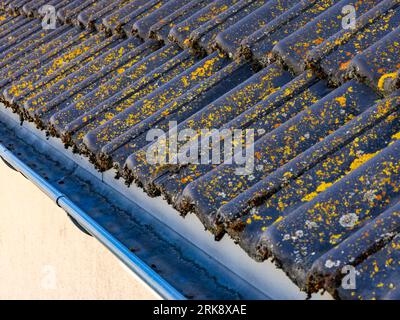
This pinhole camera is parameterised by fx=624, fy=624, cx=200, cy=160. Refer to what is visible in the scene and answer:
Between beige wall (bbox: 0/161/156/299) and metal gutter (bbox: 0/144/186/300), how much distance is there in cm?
75

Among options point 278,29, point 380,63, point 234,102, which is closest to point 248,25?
point 278,29

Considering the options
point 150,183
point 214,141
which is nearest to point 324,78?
point 214,141

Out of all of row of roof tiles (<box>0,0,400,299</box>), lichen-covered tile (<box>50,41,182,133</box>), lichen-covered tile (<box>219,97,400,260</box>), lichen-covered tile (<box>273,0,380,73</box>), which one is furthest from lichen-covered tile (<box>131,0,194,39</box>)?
lichen-covered tile (<box>219,97,400,260</box>)

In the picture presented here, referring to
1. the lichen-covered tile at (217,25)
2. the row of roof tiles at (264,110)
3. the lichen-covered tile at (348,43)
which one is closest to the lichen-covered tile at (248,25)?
the row of roof tiles at (264,110)

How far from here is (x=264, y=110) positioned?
2.55m

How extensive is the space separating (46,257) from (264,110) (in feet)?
9.38

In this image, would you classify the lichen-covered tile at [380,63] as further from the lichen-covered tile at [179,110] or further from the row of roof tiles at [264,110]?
the lichen-covered tile at [179,110]

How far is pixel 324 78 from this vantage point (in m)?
2.64

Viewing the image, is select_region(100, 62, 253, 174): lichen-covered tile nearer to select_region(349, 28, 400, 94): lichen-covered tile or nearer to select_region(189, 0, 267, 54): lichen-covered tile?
select_region(189, 0, 267, 54): lichen-covered tile

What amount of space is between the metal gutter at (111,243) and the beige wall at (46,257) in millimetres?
749

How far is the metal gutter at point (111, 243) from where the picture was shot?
2152 millimetres

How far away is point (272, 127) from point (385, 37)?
61 centimetres

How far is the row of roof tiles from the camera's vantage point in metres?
1.85
